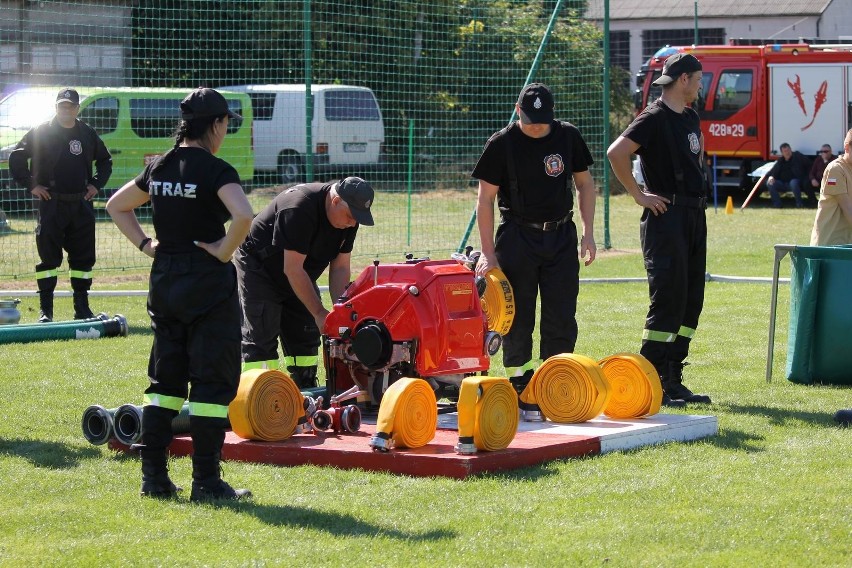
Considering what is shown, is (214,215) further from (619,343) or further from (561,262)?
(619,343)

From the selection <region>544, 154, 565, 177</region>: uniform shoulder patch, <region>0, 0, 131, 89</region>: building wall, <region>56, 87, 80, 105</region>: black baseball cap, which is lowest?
<region>544, 154, 565, 177</region>: uniform shoulder patch

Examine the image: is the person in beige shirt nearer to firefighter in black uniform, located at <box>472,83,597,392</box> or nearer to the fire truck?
firefighter in black uniform, located at <box>472,83,597,392</box>

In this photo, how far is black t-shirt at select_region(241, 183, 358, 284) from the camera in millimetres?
7520

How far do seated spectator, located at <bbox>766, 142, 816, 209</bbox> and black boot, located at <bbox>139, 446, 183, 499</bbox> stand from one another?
2230 centimetres

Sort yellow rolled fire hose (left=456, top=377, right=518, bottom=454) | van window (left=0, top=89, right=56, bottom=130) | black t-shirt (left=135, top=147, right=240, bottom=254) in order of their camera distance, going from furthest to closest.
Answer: van window (left=0, top=89, right=56, bottom=130), yellow rolled fire hose (left=456, top=377, right=518, bottom=454), black t-shirt (left=135, top=147, right=240, bottom=254)

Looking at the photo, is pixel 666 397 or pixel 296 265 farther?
pixel 666 397

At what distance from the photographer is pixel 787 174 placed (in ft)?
89.6

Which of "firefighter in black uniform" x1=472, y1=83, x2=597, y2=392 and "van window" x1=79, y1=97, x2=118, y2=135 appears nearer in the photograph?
"firefighter in black uniform" x1=472, y1=83, x2=597, y2=392

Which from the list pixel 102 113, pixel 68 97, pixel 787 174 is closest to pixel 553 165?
pixel 68 97

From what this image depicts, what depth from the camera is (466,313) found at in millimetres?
7492

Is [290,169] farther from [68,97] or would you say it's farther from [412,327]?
[412,327]

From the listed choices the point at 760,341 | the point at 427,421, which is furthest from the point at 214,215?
the point at 760,341

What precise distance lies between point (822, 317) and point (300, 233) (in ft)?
13.0

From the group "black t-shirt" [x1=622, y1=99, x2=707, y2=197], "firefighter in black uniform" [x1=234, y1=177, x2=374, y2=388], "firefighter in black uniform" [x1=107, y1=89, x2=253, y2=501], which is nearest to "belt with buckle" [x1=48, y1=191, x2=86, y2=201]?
"firefighter in black uniform" [x1=234, y1=177, x2=374, y2=388]
